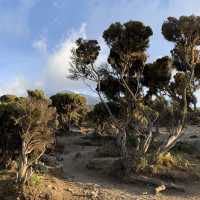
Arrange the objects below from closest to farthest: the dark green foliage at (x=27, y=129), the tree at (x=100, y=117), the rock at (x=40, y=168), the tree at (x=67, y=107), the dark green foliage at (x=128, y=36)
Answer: the dark green foliage at (x=27, y=129)
the rock at (x=40, y=168)
the dark green foliage at (x=128, y=36)
the tree at (x=100, y=117)
the tree at (x=67, y=107)

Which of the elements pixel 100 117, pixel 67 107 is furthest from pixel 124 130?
pixel 67 107

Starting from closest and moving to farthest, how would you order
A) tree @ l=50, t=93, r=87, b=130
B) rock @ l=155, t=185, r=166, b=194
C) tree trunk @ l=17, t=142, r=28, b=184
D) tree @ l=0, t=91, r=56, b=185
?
tree trunk @ l=17, t=142, r=28, b=184 → tree @ l=0, t=91, r=56, b=185 → rock @ l=155, t=185, r=166, b=194 → tree @ l=50, t=93, r=87, b=130

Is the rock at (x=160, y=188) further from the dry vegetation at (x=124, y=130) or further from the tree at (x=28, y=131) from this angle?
the tree at (x=28, y=131)

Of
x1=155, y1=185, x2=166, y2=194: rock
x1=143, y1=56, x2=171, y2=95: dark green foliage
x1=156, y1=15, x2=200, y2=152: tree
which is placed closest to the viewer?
x1=155, y1=185, x2=166, y2=194: rock

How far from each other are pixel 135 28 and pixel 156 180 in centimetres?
911

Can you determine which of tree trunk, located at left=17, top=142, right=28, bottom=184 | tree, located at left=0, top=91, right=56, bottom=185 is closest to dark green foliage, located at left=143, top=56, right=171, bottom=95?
tree, located at left=0, top=91, right=56, bottom=185

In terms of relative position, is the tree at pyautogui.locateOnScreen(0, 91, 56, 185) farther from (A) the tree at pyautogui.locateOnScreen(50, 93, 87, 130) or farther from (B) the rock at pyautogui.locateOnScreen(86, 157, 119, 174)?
(A) the tree at pyautogui.locateOnScreen(50, 93, 87, 130)

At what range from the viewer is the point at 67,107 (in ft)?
156

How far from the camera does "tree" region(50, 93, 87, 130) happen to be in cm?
4723

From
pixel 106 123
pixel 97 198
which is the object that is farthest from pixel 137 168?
pixel 106 123

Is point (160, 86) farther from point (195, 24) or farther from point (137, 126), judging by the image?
point (195, 24)

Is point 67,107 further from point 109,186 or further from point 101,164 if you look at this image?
point 109,186

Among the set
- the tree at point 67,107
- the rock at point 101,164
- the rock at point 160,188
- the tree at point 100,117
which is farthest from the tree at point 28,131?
the tree at point 67,107

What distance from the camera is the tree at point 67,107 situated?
4723 cm
